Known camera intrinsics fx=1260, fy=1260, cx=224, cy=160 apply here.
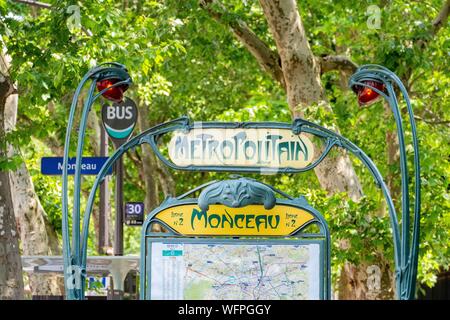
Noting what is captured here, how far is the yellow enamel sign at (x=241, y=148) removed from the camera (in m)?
11.8

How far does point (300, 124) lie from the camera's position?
11.8 meters

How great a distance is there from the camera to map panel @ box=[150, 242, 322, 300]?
11711 millimetres

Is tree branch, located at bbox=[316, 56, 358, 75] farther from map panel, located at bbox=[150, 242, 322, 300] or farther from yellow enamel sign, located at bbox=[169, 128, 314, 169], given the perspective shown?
map panel, located at bbox=[150, 242, 322, 300]

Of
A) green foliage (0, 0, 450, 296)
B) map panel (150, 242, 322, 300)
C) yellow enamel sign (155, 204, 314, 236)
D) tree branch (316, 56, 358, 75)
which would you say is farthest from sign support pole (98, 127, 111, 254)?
map panel (150, 242, 322, 300)

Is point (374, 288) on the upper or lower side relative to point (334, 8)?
lower

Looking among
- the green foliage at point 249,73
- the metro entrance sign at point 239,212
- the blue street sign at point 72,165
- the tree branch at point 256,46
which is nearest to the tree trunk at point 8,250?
the green foliage at point 249,73

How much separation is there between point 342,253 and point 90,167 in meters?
3.76

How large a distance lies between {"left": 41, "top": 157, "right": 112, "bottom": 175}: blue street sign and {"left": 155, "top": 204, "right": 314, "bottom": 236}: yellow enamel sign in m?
4.36

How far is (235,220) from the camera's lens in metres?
11.8

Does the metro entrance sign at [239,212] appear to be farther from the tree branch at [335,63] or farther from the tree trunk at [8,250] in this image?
the tree branch at [335,63]

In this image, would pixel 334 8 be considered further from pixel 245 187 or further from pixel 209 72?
pixel 245 187

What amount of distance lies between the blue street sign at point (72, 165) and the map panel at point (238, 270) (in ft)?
14.7
